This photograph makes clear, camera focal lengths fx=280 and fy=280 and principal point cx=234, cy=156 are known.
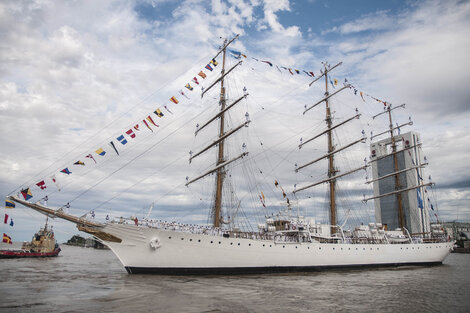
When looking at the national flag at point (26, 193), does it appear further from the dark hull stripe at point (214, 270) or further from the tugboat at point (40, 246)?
the tugboat at point (40, 246)

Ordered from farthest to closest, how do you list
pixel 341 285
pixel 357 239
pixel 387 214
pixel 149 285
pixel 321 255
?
1. pixel 387 214
2. pixel 357 239
3. pixel 321 255
4. pixel 341 285
5. pixel 149 285

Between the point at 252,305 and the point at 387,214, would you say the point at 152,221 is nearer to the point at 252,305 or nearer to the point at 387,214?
the point at 252,305

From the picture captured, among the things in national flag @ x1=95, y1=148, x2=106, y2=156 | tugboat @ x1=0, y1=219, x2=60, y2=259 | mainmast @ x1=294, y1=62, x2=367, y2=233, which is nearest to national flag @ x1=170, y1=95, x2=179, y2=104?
national flag @ x1=95, y1=148, x2=106, y2=156

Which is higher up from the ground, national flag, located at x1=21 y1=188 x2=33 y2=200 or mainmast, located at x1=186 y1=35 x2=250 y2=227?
mainmast, located at x1=186 y1=35 x2=250 y2=227

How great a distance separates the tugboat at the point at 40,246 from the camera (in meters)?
35.7

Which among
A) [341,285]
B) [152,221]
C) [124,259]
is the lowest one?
[341,285]

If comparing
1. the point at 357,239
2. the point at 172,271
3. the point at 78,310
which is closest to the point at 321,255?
the point at 357,239

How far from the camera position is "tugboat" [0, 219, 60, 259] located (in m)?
35.7

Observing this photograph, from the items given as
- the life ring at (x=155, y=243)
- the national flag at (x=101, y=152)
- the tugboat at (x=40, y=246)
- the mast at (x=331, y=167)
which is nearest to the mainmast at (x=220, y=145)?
the life ring at (x=155, y=243)

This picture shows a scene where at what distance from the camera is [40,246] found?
123 ft

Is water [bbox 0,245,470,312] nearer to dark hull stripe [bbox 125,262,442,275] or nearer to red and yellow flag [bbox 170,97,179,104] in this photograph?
dark hull stripe [bbox 125,262,442,275]

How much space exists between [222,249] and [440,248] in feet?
97.5

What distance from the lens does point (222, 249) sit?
19141 mm

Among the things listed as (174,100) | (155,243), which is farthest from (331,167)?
(155,243)
